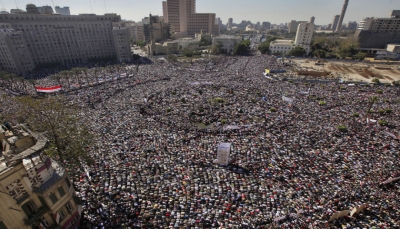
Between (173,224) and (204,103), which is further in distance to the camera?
(204,103)

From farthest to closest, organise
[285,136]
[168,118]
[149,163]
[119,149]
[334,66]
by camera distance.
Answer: [334,66] < [168,118] < [285,136] < [119,149] < [149,163]

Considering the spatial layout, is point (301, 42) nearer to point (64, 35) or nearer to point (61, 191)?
point (64, 35)

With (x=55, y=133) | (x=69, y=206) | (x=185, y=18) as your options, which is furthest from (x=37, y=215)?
(x=185, y=18)

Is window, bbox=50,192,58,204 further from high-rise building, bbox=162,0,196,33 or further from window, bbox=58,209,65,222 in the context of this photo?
high-rise building, bbox=162,0,196,33

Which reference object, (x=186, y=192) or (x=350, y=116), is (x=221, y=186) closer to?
(x=186, y=192)

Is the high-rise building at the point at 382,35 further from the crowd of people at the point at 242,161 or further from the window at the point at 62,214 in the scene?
the window at the point at 62,214

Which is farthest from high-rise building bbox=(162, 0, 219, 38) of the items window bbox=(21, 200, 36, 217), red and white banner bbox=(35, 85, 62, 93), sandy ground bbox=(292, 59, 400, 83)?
window bbox=(21, 200, 36, 217)

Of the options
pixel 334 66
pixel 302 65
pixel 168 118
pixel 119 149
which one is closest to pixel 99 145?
pixel 119 149
